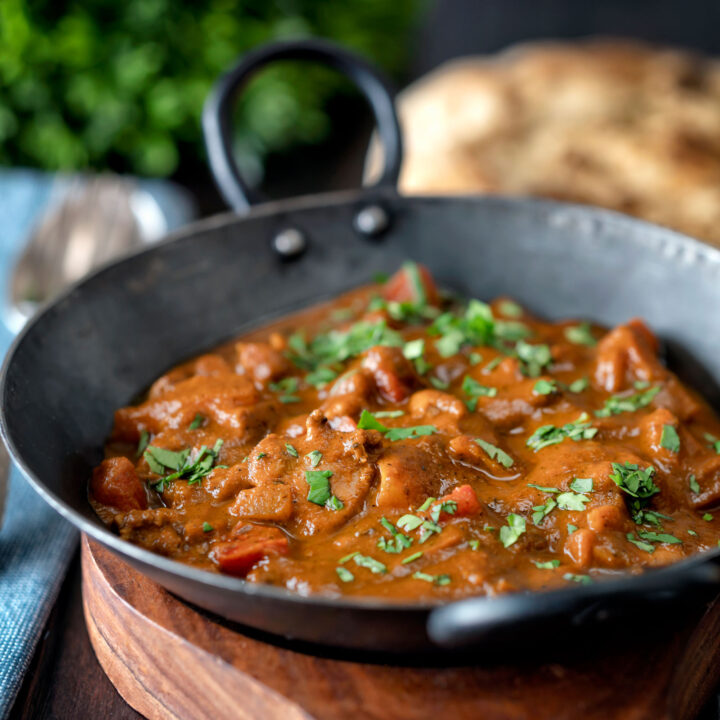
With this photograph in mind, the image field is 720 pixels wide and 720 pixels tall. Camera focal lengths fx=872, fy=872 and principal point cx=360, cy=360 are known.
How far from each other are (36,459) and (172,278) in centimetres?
101

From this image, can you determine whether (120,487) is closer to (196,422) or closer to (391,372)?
(196,422)

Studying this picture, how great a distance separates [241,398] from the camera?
256cm

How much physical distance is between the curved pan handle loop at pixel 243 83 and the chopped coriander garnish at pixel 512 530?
161cm

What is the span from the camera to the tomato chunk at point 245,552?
78.4 inches

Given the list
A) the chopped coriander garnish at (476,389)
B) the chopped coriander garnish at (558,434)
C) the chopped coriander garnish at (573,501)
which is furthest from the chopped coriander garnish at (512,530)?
the chopped coriander garnish at (476,389)

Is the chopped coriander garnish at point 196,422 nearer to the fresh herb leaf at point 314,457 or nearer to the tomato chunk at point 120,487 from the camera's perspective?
the tomato chunk at point 120,487

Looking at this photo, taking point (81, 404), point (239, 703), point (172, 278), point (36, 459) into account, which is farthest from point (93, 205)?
point (239, 703)

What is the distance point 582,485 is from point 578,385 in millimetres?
573

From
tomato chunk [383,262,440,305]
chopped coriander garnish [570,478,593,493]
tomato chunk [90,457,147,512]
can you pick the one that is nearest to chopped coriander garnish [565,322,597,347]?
tomato chunk [383,262,440,305]

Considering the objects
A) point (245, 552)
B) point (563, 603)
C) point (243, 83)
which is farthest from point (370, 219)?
point (563, 603)

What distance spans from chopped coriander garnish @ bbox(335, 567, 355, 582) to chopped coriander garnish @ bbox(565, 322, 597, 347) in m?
1.37

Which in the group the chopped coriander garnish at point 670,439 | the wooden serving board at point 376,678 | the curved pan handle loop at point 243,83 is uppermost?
the curved pan handle loop at point 243,83

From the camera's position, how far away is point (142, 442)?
8.23 ft

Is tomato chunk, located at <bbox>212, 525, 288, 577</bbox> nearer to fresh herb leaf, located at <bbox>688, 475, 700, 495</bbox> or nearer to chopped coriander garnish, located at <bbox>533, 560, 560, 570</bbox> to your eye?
chopped coriander garnish, located at <bbox>533, 560, 560, 570</bbox>
